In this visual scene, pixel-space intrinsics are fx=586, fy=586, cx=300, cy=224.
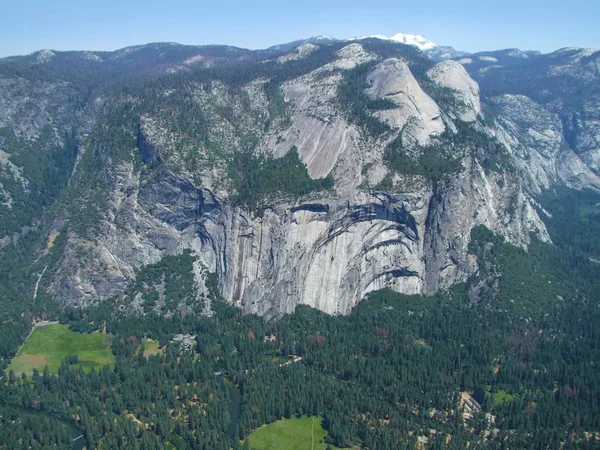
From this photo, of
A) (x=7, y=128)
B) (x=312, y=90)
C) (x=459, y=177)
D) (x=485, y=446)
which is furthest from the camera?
(x=7, y=128)

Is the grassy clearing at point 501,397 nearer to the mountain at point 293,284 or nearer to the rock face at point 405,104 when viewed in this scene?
the mountain at point 293,284

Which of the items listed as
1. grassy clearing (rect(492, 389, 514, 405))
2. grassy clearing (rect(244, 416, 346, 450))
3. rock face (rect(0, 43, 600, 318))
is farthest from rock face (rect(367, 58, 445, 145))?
grassy clearing (rect(244, 416, 346, 450))

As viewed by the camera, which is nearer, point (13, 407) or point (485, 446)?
point (485, 446)

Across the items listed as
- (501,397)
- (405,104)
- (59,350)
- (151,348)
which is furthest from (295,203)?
(59,350)

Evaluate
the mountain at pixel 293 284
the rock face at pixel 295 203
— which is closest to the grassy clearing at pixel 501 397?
the mountain at pixel 293 284

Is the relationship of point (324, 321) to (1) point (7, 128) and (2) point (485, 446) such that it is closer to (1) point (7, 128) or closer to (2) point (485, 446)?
(2) point (485, 446)

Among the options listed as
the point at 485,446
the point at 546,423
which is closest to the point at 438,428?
the point at 485,446

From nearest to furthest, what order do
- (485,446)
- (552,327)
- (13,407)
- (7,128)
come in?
(485,446) → (13,407) → (552,327) → (7,128)
